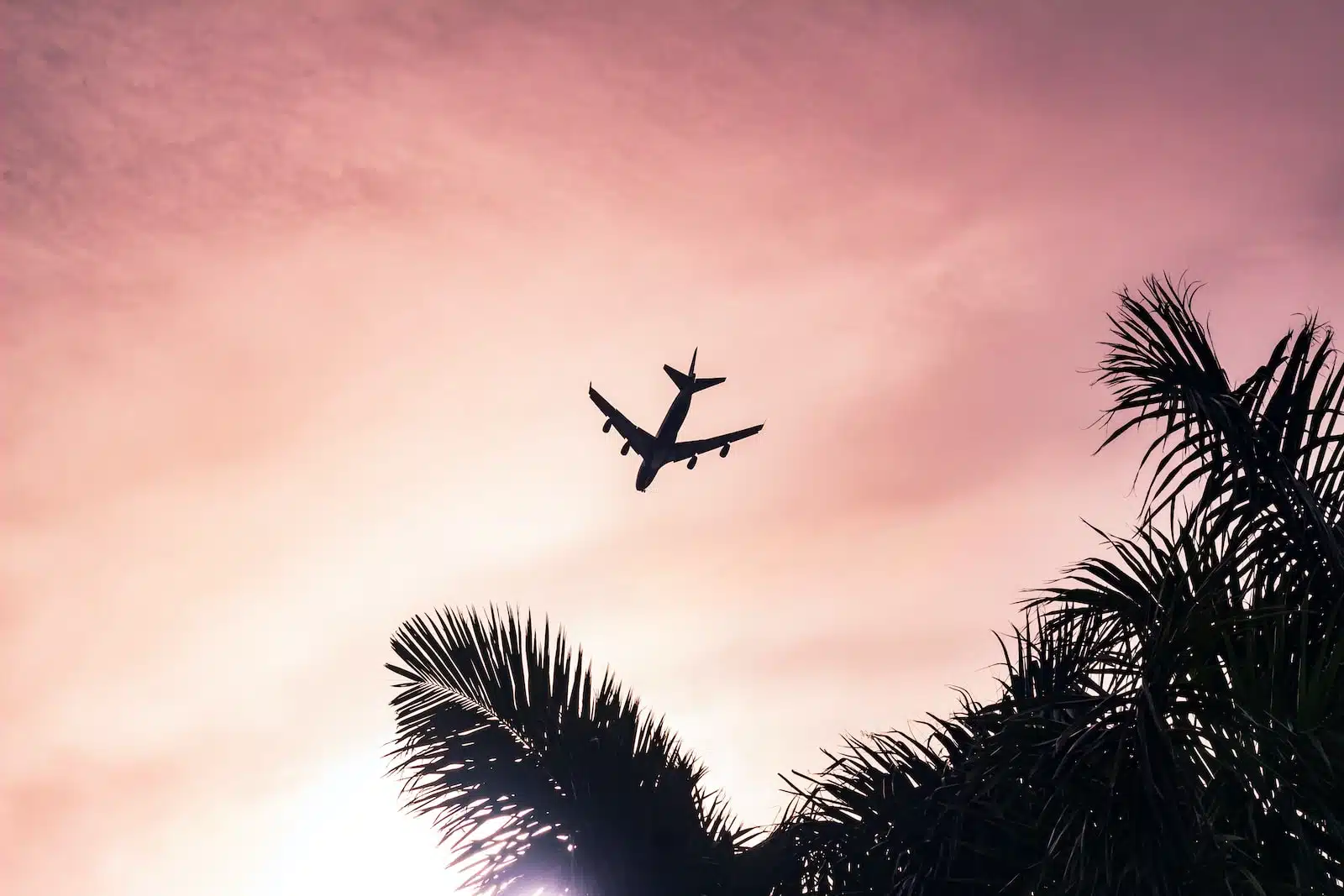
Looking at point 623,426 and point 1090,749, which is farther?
point 623,426

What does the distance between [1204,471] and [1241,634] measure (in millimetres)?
1112

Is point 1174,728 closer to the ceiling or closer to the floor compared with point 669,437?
closer to the floor

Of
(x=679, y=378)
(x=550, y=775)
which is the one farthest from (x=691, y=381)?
(x=550, y=775)

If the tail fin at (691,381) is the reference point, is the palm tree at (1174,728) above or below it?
below

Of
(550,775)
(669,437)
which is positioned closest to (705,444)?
(669,437)

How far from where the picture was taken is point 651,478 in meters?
35.3

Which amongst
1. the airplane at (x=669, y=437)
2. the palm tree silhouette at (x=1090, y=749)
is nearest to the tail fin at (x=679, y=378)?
the airplane at (x=669, y=437)

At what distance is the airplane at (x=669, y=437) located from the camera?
116 feet

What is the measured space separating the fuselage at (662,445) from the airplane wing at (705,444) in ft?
1.38

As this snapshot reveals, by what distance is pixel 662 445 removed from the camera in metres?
35.2

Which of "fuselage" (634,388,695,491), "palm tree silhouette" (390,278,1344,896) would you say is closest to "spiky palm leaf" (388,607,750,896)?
"palm tree silhouette" (390,278,1344,896)

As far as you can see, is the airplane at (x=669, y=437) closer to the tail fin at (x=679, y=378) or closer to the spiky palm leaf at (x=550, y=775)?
the tail fin at (x=679, y=378)

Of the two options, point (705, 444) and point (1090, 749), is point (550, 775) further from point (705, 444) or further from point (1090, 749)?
point (705, 444)

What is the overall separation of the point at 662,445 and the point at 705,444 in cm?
203
